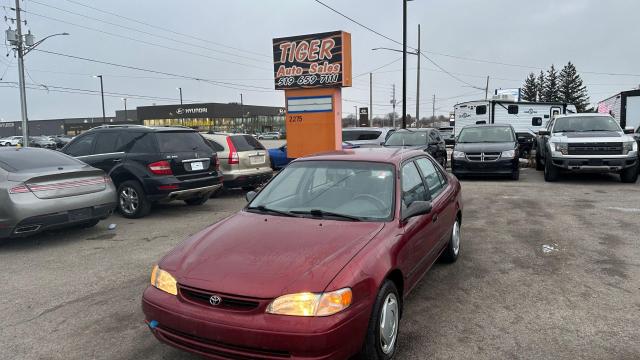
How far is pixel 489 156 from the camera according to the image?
12.8 metres

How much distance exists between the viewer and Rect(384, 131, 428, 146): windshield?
14.3 m

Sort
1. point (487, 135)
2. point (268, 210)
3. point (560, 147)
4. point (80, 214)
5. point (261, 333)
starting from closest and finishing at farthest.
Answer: point (261, 333) → point (268, 210) → point (80, 214) → point (560, 147) → point (487, 135)

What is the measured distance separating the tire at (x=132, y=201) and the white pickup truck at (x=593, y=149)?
9807 mm

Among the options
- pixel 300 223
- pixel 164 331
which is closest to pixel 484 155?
pixel 300 223

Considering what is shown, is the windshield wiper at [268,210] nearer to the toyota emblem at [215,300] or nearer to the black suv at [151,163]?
the toyota emblem at [215,300]

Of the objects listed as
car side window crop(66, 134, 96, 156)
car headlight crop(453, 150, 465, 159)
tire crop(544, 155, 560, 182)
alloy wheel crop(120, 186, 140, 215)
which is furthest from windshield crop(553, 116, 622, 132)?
car side window crop(66, 134, 96, 156)

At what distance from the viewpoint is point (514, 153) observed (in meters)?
12.8

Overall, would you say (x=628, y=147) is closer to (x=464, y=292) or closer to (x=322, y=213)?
(x=464, y=292)

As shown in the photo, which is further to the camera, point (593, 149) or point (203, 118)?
point (203, 118)

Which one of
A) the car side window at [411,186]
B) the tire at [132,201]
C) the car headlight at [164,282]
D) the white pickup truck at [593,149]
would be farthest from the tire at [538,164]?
the car headlight at [164,282]

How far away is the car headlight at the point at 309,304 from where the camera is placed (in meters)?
2.70

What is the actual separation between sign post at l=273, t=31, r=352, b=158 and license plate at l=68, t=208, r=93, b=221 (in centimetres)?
714

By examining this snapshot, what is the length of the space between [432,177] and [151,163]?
17.1 ft

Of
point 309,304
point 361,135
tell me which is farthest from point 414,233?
point 361,135
